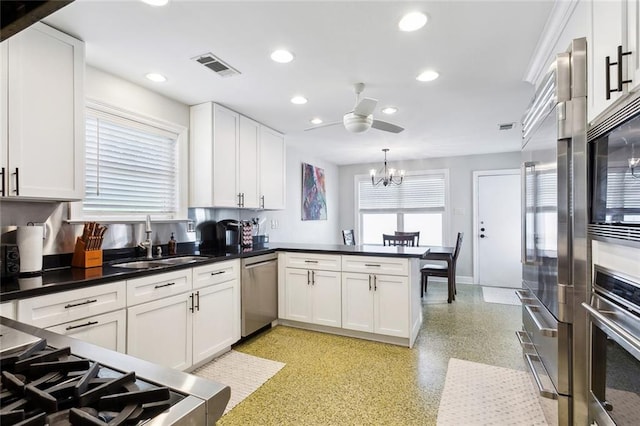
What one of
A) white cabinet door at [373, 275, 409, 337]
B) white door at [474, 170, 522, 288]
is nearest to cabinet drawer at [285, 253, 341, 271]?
white cabinet door at [373, 275, 409, 337]

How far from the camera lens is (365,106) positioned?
255cm

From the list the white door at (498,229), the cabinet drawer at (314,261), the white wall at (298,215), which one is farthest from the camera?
the white door at (498,229)

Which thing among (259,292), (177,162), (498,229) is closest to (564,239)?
(259,292)

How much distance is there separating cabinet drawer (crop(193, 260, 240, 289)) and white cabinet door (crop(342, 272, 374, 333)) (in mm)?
1093

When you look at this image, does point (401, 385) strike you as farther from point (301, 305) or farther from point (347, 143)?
point (347, 143)

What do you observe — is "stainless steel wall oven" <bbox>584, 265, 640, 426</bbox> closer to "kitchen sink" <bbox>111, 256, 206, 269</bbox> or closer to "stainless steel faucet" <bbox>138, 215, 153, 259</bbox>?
"kitchen sink" <bbox>111, 256, 206, 269</bbox>

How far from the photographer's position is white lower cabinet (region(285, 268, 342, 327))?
3.33 metres

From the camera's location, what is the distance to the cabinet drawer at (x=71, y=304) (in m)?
1.62

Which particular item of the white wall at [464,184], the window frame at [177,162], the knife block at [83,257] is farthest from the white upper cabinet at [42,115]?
the white wall at [464,184]

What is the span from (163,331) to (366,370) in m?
1.59

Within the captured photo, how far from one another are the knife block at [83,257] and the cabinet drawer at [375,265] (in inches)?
83.0

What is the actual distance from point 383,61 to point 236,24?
1.09 meters

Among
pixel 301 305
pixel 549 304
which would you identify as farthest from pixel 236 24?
pixel 301 305

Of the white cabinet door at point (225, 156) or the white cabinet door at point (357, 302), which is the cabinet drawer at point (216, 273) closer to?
the white cabinet door at point (225, 156)
